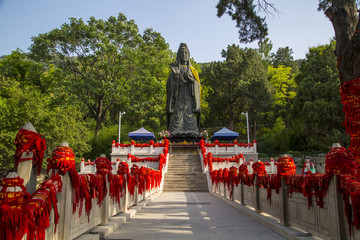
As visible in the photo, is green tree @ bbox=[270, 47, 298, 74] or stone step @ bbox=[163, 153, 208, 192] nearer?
stone step @ bbox=[163, 153, 208, 192]

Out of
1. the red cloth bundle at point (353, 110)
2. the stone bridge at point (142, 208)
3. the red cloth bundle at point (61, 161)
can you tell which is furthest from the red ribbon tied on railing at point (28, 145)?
the red cloth bundle at point (353, 110)

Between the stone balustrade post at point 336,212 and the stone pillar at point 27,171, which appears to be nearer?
the stone pillar at point 27,171

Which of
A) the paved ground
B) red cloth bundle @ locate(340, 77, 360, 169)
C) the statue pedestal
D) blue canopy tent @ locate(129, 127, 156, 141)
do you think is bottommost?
the paved ground

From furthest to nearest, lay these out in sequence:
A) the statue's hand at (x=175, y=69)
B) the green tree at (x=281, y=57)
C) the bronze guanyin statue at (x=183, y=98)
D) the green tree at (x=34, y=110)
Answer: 1. the green tree at (x=281, y=57)
2. the statue's hand at (x=175, y=69)
3. the bronze guanyin statue at (x=183, y=98)
4. the green tree at (x=34, y=110)

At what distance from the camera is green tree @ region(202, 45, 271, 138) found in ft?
118

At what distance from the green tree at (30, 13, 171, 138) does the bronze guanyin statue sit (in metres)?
3.36

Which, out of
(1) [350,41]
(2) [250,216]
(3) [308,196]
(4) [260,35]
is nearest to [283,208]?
(3) [308,196]

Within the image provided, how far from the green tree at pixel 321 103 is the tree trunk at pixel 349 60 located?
19.9 metres

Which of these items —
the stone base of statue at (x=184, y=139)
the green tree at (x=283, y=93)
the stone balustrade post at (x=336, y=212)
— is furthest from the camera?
the green tree at (x=283, y=93)

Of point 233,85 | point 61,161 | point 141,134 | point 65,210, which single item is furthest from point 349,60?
point 233,85

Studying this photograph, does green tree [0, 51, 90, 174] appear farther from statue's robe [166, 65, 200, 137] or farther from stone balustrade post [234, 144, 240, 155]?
stone balustrade post [234, 144, 240, 155]

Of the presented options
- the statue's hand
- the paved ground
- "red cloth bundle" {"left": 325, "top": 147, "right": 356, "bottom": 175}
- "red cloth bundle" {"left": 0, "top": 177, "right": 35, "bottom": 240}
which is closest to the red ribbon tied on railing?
"red cloth bundle" {"left": 0, "top": 177, "right": 35, "bottom": 240}

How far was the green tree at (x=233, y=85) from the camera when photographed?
36000mm

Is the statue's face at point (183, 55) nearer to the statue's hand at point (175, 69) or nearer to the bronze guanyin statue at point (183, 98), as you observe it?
the bronze guanyin statue at point (183, 98)
